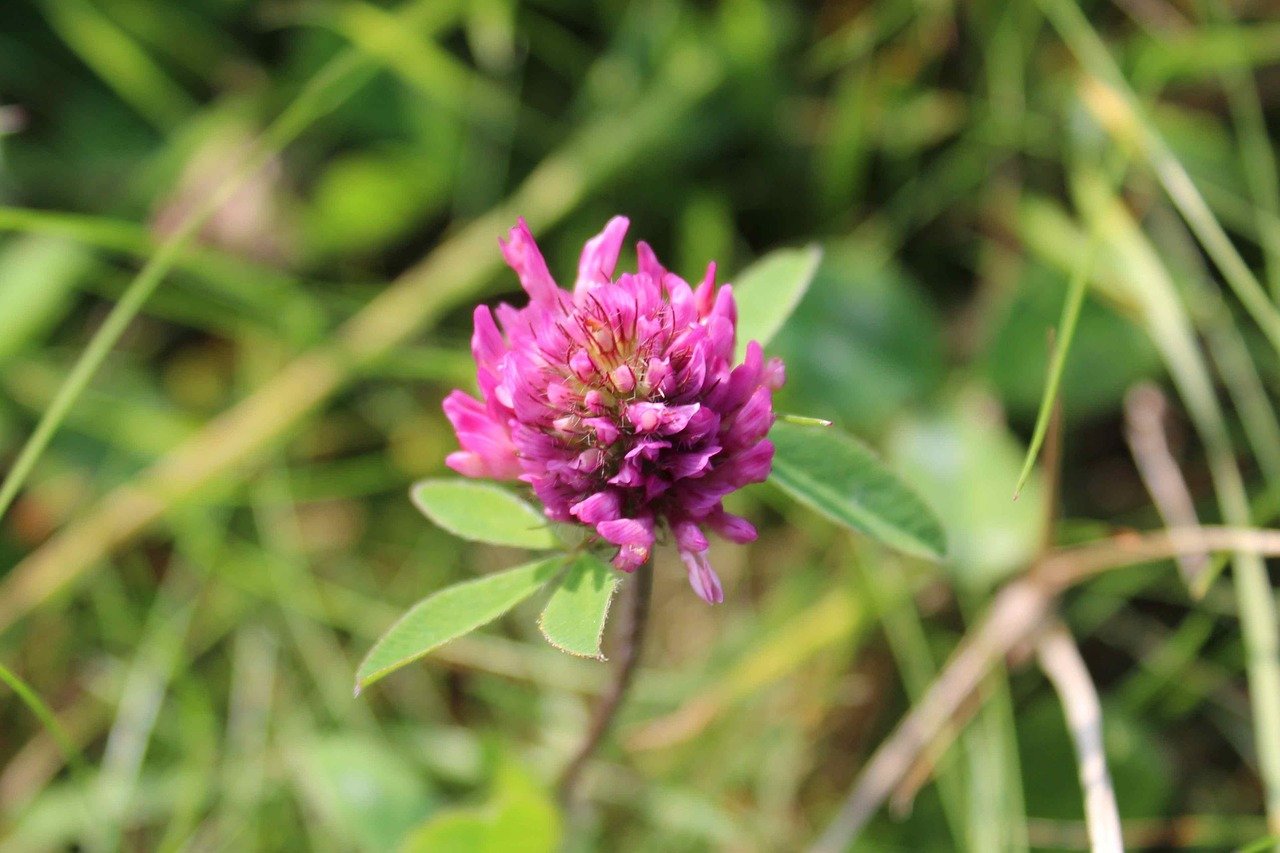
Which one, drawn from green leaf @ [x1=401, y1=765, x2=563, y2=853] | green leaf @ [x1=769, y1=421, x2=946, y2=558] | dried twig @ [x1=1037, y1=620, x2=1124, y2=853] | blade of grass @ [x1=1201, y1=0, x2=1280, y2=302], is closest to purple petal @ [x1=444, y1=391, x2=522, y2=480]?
green leaf @ [x1=769, y1=421, x2=946, y2=558]

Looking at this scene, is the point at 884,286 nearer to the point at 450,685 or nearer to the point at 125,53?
the point at 450,685

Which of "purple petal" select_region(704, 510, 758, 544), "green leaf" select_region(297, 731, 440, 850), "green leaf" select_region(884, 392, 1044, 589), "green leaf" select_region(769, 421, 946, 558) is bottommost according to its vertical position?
"green leaf" select_region(297, 731, 440, 850)

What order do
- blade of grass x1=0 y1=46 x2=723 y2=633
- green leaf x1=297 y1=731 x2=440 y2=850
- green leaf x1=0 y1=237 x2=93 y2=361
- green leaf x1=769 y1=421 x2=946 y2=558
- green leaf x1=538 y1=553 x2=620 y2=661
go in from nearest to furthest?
green leaf x1=538 y1=553 x2=620 y2=661
green leaf x1=769 y1=421 x2=946 y2=558
green leaf x1=297 y1=731 x2=440 y2=850
blade of grass x1=0 y1=46 x2=723 y2=633
green leaf x1=0 y1=237 x2=93 y2=361

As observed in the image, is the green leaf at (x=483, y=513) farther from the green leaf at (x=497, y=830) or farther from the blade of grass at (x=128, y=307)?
the blade of grass at (x=128, y=307)

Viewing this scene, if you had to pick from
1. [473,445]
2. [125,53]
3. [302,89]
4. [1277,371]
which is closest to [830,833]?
[473,445]

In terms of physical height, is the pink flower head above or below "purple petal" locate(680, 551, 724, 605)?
above

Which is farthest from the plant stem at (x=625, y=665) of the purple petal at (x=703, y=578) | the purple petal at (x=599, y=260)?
the purple petal at (x=599, y=260)

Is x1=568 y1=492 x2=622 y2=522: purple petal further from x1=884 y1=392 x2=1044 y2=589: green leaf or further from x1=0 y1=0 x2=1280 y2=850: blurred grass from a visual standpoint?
x1=884 y1=392 x2=1044 y2=589: green leaf
